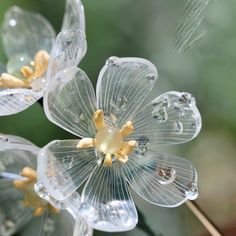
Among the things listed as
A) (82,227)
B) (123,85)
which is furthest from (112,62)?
(82,227)

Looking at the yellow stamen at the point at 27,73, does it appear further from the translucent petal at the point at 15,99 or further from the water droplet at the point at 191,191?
the water droplet at the point at 191,191

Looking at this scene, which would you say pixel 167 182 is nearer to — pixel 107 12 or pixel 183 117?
pixel 183 117

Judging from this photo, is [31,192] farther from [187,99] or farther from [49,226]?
[187,99]

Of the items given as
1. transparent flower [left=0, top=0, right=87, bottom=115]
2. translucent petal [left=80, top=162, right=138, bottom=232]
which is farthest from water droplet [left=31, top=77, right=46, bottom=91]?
translucent petal [left=80, top=162, right=138, bottom=232]

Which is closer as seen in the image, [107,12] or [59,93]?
[59,93]

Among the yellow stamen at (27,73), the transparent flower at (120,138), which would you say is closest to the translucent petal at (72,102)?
the transparent flower at (120,138)

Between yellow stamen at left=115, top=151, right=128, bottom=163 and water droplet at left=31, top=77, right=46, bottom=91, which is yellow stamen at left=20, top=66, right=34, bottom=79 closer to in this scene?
water droplet at left=31, top=77, right=46, bottom=91

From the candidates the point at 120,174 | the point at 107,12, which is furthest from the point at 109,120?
the point at 107,12
